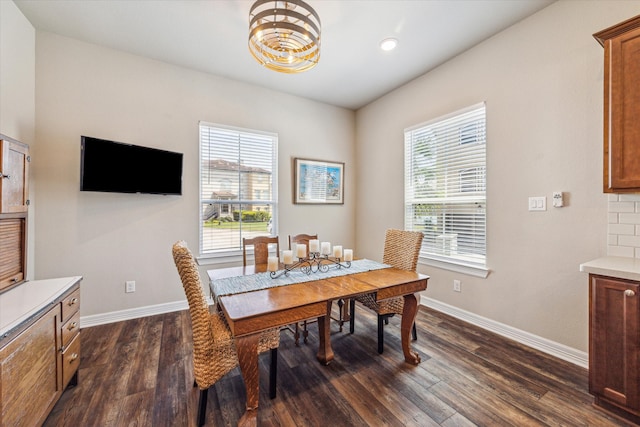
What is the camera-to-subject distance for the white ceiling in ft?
7.23

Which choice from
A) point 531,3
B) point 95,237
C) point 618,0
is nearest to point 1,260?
point 95,237

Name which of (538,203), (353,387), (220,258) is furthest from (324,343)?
(538,203)

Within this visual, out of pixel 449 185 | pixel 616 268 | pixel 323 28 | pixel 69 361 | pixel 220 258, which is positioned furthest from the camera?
pixel 220 258

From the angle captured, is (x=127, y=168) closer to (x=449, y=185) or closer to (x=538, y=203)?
(x=449, y=185)

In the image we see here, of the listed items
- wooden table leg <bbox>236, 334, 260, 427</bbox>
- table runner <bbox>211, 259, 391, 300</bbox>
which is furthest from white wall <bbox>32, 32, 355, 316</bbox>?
wooden table leg <bbox>236, 334, 260, 427</bbox>

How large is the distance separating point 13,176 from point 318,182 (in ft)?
10.3

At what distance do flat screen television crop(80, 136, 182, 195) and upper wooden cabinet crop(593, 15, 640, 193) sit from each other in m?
3.79

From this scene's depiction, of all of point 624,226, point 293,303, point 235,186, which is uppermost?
point 235,186

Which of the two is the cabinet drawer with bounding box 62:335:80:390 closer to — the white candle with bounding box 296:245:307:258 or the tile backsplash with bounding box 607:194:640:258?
the white candle with bounding box 296:245:307:258

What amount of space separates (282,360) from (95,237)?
2359 mm

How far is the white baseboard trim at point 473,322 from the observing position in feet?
6.93

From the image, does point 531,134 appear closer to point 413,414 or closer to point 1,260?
point 413,414

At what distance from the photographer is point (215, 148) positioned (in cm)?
336

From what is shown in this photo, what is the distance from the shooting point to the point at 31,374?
1.31m
